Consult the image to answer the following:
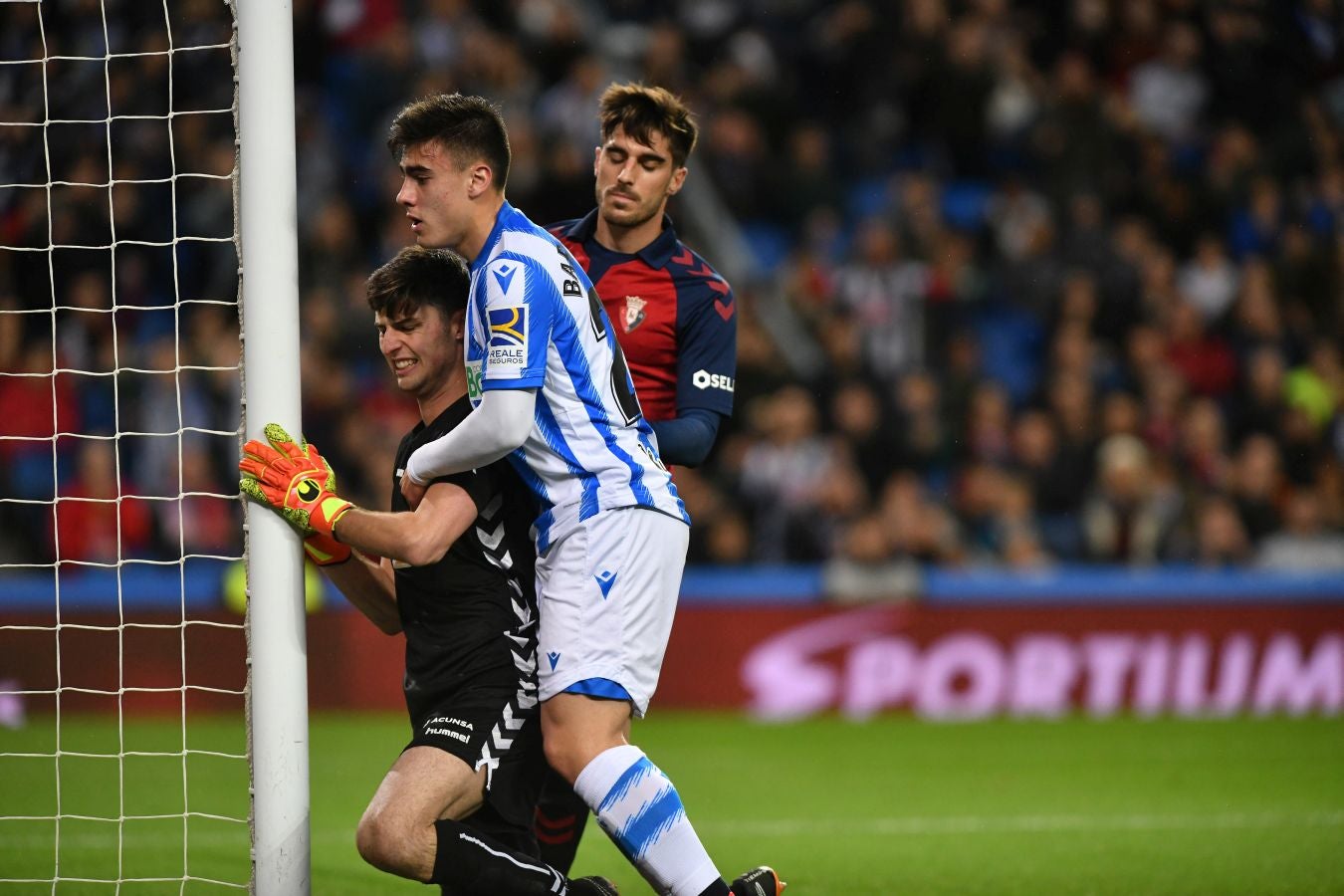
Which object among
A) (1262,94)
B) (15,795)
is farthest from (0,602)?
(1262,94)

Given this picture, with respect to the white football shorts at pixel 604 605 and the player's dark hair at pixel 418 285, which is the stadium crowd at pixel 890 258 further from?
the white football shorts at pixel 604 605

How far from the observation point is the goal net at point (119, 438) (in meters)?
8.80

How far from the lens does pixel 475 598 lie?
15.2 feet

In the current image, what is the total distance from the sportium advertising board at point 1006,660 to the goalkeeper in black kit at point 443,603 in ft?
21.9

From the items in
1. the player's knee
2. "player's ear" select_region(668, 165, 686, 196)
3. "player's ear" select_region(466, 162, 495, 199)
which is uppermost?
"player's ear" select_region(668, 165, 686, 196)

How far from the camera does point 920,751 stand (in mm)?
10000

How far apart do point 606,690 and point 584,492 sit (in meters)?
0.54

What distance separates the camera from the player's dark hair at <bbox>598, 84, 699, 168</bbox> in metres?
5.53

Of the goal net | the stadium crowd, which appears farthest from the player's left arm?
the stadium crowd

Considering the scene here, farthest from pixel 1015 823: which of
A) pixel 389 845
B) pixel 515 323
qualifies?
pixel 515 323

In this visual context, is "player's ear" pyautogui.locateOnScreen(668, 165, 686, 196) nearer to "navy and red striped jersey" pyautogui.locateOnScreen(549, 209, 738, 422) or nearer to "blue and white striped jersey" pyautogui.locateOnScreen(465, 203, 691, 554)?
"navy and red striped jersey" pyautogui.locateOnScreen(549, 209, 738, 422)

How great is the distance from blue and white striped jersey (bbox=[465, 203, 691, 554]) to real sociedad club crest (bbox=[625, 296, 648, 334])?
0.93m

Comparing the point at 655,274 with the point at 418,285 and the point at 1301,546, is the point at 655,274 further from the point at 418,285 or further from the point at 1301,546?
the point at 1301,546

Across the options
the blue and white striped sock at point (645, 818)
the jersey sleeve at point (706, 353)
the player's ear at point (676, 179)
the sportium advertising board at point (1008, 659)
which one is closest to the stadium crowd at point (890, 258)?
the sportium advertising board at point (1008, 659)
